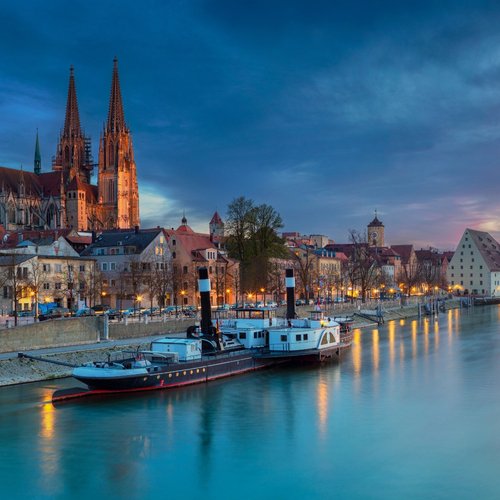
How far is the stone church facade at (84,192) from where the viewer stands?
6319 inches

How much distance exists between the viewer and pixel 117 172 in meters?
182

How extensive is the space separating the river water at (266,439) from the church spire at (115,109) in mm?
152302

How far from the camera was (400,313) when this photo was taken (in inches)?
4190

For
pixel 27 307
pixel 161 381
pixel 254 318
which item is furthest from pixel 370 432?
pixel 27 307

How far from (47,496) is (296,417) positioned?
46.0 ft

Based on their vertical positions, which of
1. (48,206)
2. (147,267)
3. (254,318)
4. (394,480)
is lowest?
(394,480)

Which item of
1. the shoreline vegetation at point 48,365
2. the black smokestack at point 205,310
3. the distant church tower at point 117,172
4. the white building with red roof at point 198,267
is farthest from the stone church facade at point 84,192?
the black smokestack at point 205,310

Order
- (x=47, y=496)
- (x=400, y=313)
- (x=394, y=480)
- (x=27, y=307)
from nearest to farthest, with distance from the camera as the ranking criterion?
(x=47, y=496), (x=394, y=480), (x=27, y=307), (x=400, y=313)

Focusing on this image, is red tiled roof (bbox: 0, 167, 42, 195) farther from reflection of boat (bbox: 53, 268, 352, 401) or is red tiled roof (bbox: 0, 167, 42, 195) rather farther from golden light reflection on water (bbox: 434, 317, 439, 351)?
reflection of boat (bbox: 53, 268, 352, 401)

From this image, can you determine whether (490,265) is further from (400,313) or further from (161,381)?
(161,381)

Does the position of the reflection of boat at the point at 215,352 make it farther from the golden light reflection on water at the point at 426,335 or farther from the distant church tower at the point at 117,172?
the distant church tower at the point at 117,172

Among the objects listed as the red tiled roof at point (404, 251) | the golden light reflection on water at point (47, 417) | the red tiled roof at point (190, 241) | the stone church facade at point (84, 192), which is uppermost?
the stone church facade at point (84, 192)

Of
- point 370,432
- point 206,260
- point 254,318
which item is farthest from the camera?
point 206,260

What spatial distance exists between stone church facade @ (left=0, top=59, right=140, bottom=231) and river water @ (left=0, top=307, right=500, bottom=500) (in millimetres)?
127128
